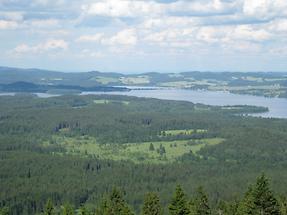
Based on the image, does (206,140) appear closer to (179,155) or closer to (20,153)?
(179,155)

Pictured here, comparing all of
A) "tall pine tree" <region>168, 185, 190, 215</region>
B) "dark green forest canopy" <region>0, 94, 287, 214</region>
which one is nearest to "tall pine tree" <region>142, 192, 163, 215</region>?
"tall pine tree" <region>168, 185, 190, 215</region>

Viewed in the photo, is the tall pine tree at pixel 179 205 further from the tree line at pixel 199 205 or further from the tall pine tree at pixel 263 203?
the tall pine tree at pixel 263 203

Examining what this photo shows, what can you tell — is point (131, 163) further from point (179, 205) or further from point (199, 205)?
point (179, 205)

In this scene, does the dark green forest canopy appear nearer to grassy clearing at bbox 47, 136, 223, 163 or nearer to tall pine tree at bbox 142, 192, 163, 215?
grassy clearing at bbox 47, 136, 223, 163

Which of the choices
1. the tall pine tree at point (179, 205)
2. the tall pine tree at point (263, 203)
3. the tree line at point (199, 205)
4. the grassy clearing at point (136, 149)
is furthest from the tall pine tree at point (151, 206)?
the grassy clearing at point (136, 149)

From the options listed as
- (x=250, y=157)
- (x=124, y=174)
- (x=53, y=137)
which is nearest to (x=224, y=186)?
(x=124, y=174)
